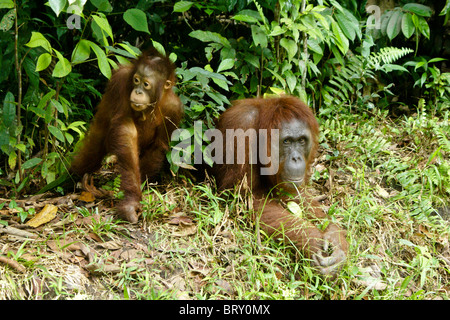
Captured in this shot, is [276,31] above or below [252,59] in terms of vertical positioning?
above

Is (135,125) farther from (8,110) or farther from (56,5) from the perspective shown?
(56,5)

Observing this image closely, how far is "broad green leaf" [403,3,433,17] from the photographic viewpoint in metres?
4.90

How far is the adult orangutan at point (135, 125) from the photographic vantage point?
3545mm

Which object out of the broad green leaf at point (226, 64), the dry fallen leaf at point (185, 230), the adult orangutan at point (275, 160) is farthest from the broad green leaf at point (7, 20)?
the dry fallen leaf at point (185, 230)

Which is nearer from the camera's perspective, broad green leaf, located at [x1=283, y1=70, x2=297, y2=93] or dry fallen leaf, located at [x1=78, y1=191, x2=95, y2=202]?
dry fallen leaf, located at [x1=78, y1=191, x2=95, y2=202]

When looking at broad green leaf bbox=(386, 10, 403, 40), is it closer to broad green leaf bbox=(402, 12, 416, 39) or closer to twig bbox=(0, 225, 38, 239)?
broad green leaf bbox=(402, 12, 416, 39)

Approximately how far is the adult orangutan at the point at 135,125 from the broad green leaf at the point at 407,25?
2.37m

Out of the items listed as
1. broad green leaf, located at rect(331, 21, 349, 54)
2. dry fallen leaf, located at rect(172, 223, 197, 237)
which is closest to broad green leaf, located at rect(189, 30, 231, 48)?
broad green leaf, located at rect(331, 21, 349, 54)

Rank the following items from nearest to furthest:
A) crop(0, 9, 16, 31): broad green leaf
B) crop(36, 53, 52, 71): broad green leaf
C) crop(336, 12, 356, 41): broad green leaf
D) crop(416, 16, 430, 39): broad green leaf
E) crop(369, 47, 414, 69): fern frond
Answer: crop(36, 53, 52, 71): broad green leaf
crop(0, 9, 16, 31): broad green leaf
crop(336, 12, 356, 41): broad green leaf
crop(369, 47, 414, 69): fern frond
crop(416, 16, 430, 39): broad green leaf

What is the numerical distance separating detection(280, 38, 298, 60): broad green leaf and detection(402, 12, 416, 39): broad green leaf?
4.79 feet

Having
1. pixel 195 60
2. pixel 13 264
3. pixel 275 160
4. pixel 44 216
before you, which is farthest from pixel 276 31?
pixel 13 264

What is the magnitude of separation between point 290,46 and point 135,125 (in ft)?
4.32

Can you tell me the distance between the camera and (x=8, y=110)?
3.50m
